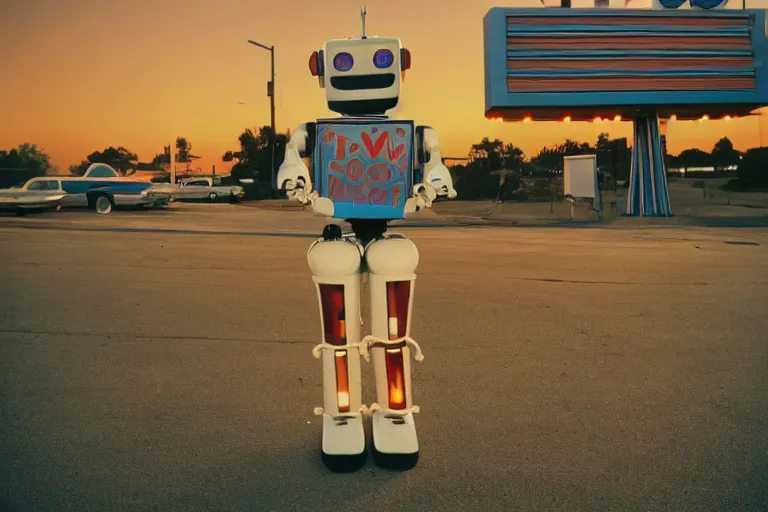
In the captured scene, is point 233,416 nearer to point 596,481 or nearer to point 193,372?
point 193,372

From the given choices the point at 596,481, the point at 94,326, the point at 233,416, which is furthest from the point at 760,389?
the point at 94,326

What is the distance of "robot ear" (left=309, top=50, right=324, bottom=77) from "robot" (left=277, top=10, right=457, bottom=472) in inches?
8.8

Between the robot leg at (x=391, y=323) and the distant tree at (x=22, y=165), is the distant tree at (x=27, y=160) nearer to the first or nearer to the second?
the distant tree at (x=22, y=165)

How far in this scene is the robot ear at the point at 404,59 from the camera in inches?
162

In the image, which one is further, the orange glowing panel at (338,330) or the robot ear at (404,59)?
the robot ear at (404,59)

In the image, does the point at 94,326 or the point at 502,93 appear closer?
the point at 94,326

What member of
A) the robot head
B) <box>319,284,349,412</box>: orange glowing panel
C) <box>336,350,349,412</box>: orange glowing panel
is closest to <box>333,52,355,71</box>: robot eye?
the robot head

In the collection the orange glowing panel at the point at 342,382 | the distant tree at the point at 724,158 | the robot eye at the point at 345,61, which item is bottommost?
the orange glowing panel at the point at 342,382

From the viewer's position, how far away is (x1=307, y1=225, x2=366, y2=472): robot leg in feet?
11.9

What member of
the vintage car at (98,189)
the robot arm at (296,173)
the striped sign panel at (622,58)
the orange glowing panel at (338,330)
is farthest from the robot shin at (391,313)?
the striped sign panel at (622,58)

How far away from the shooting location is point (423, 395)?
4.59m

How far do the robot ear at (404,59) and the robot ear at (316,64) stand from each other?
0.43 metres

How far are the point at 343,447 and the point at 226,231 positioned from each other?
1679 centimetres

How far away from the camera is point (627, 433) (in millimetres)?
3885
